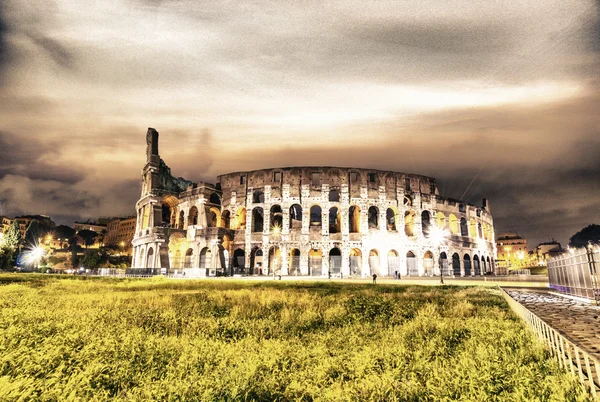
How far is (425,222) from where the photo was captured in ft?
165

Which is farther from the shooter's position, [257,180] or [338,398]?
[257,180]

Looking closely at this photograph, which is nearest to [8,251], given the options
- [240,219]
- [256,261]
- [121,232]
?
[240,219]

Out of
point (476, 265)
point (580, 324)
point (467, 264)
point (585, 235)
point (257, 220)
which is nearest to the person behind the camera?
point (580, 324)

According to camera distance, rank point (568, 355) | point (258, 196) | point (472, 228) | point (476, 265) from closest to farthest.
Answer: point (568, 355), point (258, 196), point (476, 265), point (472, 228)

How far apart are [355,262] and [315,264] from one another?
5.31 metres

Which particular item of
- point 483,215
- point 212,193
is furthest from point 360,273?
point 483,215

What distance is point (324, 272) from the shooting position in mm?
42812

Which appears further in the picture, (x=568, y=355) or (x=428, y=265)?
(x=428, y=265)

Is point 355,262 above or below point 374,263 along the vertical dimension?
above

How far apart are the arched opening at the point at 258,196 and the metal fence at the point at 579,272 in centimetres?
3580

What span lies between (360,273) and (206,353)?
40.3 metres

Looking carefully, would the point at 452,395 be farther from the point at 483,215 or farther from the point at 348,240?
the point at 483,215

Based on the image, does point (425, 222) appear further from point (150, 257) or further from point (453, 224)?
point (150, 257)

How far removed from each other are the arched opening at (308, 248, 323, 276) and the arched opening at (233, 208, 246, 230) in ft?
34.4
